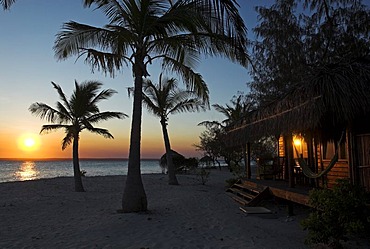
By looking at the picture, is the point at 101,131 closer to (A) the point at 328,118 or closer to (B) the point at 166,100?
(B) the point at 166,100

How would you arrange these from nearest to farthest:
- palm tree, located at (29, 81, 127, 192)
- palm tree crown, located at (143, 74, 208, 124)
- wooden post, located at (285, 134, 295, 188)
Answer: wooden post, located at (285, 134, 295, 188), palm tree, located at (29, 81, 127, 192), palm tree crown, located at (143, 74, 208, 124)

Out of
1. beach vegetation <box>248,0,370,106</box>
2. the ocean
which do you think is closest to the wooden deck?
beach vegetation <box>248,0,370,106</box>

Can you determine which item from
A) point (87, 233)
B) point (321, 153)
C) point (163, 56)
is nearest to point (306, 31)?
point (321, 153)

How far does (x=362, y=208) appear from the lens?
4.80m

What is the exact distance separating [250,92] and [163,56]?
9.82 meters

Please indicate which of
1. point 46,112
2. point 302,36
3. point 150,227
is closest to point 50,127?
point 46,112

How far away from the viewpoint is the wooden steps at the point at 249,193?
8.93 metres

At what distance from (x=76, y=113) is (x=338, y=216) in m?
11.3

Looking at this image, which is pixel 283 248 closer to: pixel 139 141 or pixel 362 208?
pixel 362 208

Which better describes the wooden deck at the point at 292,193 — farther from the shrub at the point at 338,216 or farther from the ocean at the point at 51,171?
the ocean at the point at 51,171

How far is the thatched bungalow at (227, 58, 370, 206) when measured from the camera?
559 centimetres

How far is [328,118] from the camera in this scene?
25.4 ft

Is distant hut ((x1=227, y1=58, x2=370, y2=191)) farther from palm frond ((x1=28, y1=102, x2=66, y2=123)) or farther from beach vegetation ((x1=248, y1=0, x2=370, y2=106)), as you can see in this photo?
palm frond ((x1=28, y1=102, x2=66, y2=123))

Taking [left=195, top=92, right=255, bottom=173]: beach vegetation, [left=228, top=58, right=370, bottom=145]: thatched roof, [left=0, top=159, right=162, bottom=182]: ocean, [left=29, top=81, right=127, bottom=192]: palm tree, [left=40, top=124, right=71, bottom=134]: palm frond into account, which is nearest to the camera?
[left=228, top=58, right=370, bottom=145]: thatched roof
